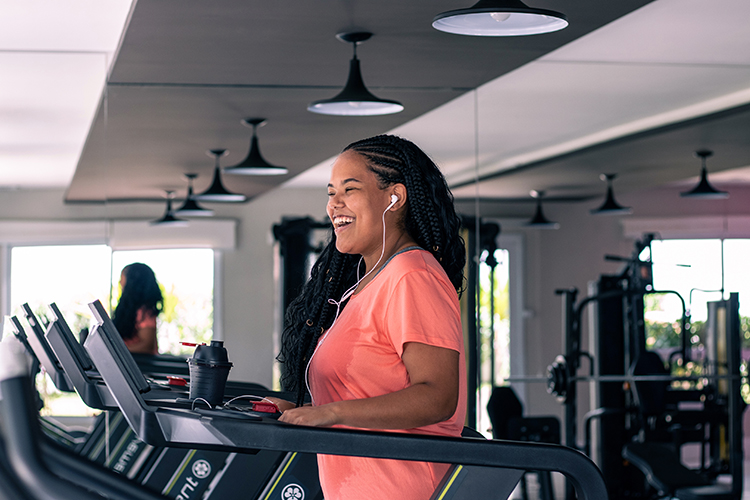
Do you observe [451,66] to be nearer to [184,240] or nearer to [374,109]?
[374,109]

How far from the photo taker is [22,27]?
3.43 metres

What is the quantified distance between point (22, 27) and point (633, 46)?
8.42 ft

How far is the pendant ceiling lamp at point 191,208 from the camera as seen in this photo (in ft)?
12.5

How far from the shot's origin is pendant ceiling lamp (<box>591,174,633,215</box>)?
429cm

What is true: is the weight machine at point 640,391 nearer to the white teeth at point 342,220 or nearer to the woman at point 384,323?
the woman at point 384,323

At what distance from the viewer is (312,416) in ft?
3.87

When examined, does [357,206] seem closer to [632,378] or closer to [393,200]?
[393,200]

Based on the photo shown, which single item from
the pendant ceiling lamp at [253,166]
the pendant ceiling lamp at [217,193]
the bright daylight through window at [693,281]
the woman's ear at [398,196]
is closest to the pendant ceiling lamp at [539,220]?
the bright daylight through window at [693,281]

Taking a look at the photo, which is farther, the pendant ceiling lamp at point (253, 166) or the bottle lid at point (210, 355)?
the pendant ceiling lamp at point (253, 166)

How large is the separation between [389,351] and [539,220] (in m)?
2.94

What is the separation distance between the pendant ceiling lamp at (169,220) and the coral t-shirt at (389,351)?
8.13 ft

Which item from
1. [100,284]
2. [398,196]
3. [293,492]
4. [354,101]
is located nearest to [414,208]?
[398,196]

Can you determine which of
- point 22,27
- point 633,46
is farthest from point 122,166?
point 633,46

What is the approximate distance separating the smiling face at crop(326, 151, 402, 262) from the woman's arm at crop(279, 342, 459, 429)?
27cm
